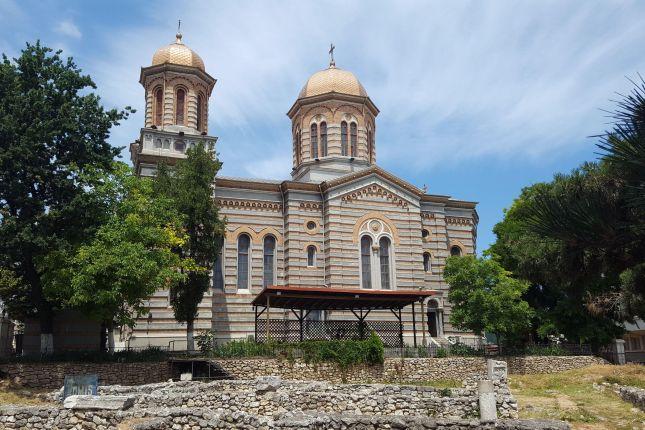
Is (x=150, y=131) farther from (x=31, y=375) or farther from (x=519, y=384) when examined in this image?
(x=519, y=384)

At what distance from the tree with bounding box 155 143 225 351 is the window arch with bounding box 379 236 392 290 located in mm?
11720

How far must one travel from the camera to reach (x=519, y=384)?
25.3m

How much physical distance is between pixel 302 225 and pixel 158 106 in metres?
11.9

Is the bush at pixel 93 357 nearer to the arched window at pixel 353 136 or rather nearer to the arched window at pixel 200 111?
the arched window at pixel 200 111

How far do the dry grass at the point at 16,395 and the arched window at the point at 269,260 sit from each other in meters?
15.7

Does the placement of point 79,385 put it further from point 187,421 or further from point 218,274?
point 218,274

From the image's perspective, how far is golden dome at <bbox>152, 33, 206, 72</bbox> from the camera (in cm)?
3759

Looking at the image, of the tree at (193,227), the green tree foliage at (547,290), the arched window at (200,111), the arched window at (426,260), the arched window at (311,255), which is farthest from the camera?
the arched window at (426,260)

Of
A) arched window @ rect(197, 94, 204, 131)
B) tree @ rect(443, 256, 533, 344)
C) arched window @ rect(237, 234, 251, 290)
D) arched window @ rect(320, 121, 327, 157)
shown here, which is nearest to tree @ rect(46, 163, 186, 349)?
arched window @ rect(237, 234, 251, 290)

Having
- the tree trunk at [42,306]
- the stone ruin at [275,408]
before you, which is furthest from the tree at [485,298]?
the tree trunk at [42,306]

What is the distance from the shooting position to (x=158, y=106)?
37406 millimetres

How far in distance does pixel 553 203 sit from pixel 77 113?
21.5 metres

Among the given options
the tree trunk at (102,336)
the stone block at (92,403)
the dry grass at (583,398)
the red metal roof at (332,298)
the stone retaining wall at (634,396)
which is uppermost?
the red metal roof at (332,298)

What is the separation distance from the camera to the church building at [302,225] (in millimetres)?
34938
